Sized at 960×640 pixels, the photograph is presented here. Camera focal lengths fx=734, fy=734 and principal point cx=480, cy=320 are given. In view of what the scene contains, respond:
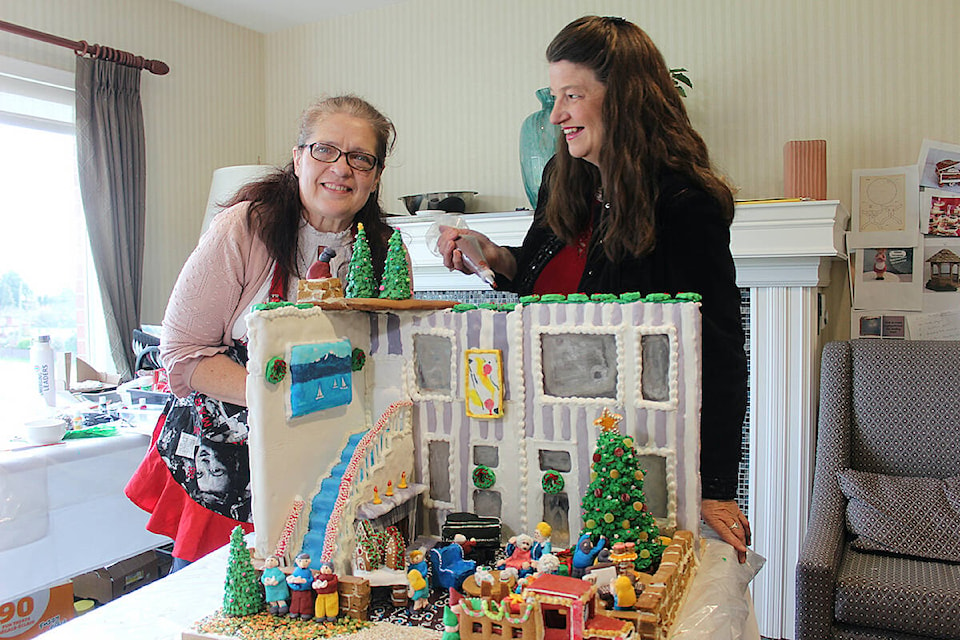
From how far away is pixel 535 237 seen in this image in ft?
4.63

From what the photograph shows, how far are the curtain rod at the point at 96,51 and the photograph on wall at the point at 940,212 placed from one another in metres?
2.86

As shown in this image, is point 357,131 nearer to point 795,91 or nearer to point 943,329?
point 795,91

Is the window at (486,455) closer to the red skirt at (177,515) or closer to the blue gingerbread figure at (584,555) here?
the blue gingerbread figure at (584,555)

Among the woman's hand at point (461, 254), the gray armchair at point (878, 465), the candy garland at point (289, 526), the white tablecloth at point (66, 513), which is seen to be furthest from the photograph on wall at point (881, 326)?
the white tablecloth at point (66, 513)

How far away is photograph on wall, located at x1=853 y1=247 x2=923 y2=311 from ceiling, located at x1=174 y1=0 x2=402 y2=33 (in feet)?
7.39

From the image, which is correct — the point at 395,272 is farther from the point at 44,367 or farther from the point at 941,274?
the point at 941,274

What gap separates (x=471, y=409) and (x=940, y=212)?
201 cm

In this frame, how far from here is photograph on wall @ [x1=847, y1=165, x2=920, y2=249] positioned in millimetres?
2404


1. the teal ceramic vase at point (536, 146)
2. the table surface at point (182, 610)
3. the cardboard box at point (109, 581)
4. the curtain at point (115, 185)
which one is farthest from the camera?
the curtain at point (115, 185)

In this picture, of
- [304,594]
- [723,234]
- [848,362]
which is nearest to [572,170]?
[723,234]

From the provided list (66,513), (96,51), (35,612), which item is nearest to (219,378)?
(66,513)

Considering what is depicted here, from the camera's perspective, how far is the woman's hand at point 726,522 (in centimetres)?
112

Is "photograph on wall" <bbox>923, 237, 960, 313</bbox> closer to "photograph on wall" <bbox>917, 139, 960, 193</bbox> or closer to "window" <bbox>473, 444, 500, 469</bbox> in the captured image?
"photograph on wall" <bbox>917, 139, 960, 193</bbox>

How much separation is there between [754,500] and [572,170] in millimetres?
1500
